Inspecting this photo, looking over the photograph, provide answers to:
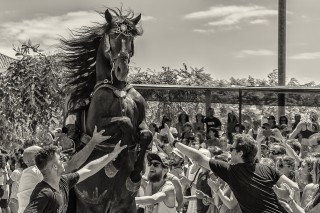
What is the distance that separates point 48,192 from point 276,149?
428 centimetres

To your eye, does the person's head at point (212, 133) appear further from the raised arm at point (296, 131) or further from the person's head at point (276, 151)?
the person's head at point (276, 151)

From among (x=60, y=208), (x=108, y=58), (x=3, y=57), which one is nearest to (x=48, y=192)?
(x=60, y=208)

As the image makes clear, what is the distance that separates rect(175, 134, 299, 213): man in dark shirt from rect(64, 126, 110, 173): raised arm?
126cm

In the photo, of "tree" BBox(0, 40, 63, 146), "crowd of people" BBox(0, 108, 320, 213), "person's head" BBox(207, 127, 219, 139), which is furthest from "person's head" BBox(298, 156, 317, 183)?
"tree" BBox(0, 40, 63, 146)

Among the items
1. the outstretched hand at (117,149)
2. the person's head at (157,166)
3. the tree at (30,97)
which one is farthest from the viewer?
the tree at (30,97)

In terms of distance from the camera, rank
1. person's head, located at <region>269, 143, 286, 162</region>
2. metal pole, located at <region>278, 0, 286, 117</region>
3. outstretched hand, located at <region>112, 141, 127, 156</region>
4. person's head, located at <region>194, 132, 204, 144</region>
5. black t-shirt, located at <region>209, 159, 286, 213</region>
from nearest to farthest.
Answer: black t-shirt, located at <region>209, 159, 286, 213</region> < outstretched hand, located at <region>112, 141, 127, 156</region> < person's head, located at <region>269, 143, 286, 162</region> < person's head, located at <region>194, 132, 204, 144</region> < metal pole, located at <region>278, 0, 286, 117</region>

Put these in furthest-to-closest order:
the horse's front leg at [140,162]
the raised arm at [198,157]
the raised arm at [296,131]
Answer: the raised arm at [296,131] < the horse's front leg at [140,162] < the raised arm at [198,157]

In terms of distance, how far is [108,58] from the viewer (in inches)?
283

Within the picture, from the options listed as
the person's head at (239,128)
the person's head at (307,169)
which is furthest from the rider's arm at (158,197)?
the person's head at (239,128)

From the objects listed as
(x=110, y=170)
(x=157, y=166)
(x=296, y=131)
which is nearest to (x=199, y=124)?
(x=296, y=131)

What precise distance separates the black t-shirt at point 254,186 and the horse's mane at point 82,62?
7.14 feet

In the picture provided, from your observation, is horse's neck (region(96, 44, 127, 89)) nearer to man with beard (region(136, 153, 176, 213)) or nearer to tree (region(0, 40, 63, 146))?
man with beard (region(136, 153, 176, 213))

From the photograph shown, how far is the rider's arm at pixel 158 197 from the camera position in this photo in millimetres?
7711

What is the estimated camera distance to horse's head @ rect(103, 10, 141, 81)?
7016 mm
